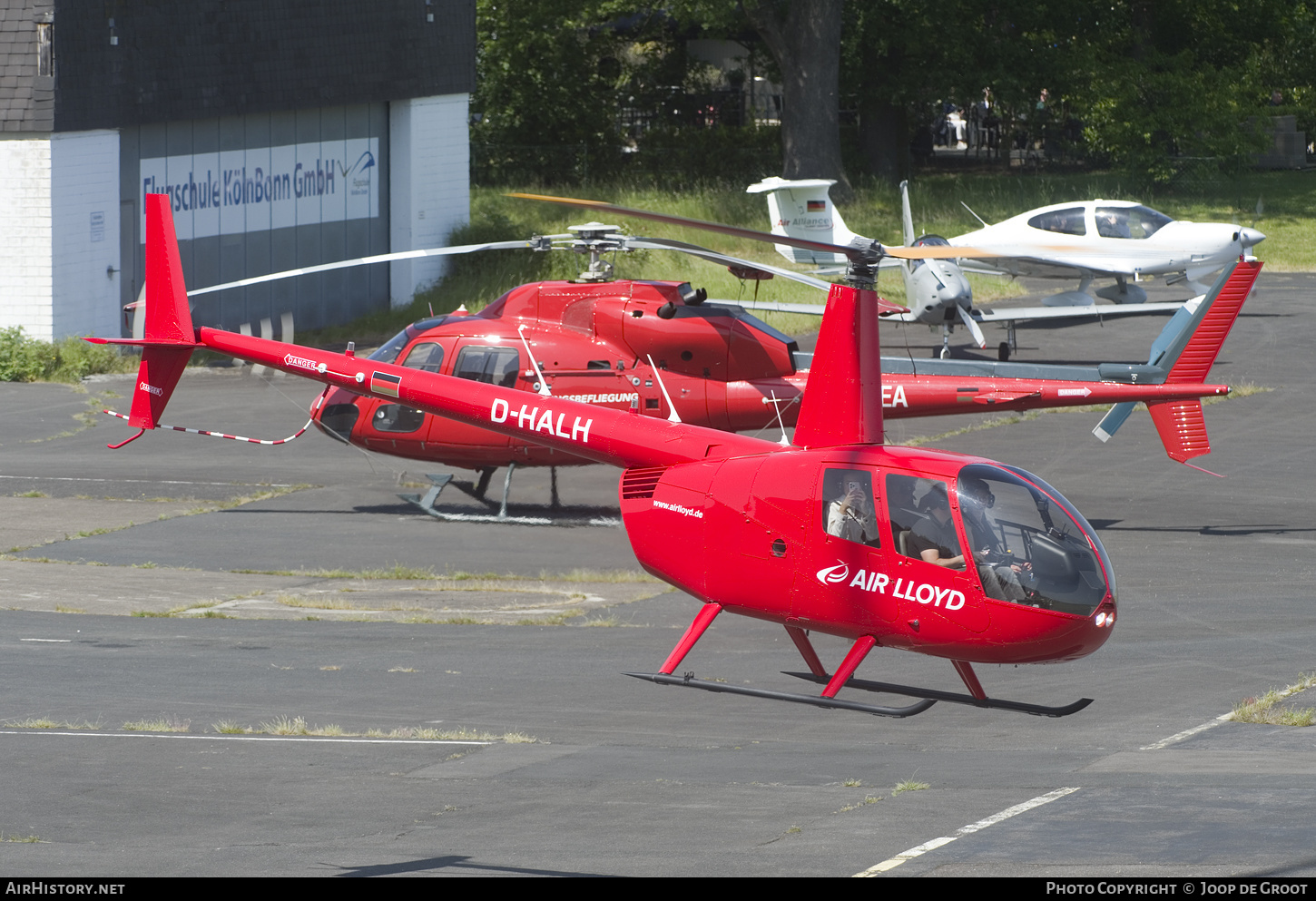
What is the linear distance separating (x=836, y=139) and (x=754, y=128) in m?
5.88

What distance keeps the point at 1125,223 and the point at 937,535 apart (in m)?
23.1

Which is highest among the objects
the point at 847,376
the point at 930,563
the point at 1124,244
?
the point at 1124,244

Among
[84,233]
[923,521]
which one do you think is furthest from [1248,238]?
[923,521]

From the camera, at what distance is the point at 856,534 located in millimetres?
11156

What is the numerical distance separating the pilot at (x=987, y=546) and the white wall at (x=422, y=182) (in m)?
27.2

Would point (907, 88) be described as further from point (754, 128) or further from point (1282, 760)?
point (1282, 760)

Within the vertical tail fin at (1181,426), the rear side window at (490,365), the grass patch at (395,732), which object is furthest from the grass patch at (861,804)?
the rear side window at (490,365)

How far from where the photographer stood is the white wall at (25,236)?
2869 centimetres

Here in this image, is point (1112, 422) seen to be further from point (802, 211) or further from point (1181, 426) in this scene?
point (802, 211)

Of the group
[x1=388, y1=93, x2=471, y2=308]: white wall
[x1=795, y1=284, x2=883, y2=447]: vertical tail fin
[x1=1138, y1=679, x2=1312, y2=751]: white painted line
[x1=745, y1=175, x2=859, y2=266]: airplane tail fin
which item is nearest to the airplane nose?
[x1=745, y1=175, x2=859, y2=266]: airplane tail fin

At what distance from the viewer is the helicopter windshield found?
1046 centimetres

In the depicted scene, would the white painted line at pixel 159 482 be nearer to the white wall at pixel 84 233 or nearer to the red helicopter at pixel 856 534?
the white wall at pixel 84 233

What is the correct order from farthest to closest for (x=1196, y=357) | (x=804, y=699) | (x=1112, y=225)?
(x=1112, y=225)
(x=1196, y=357)
(x=804, y=699)

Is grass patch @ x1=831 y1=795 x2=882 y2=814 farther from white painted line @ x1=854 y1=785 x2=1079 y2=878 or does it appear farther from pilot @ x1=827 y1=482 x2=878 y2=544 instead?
pilot @ x1=827 y1=482 x2=878 y2=544
